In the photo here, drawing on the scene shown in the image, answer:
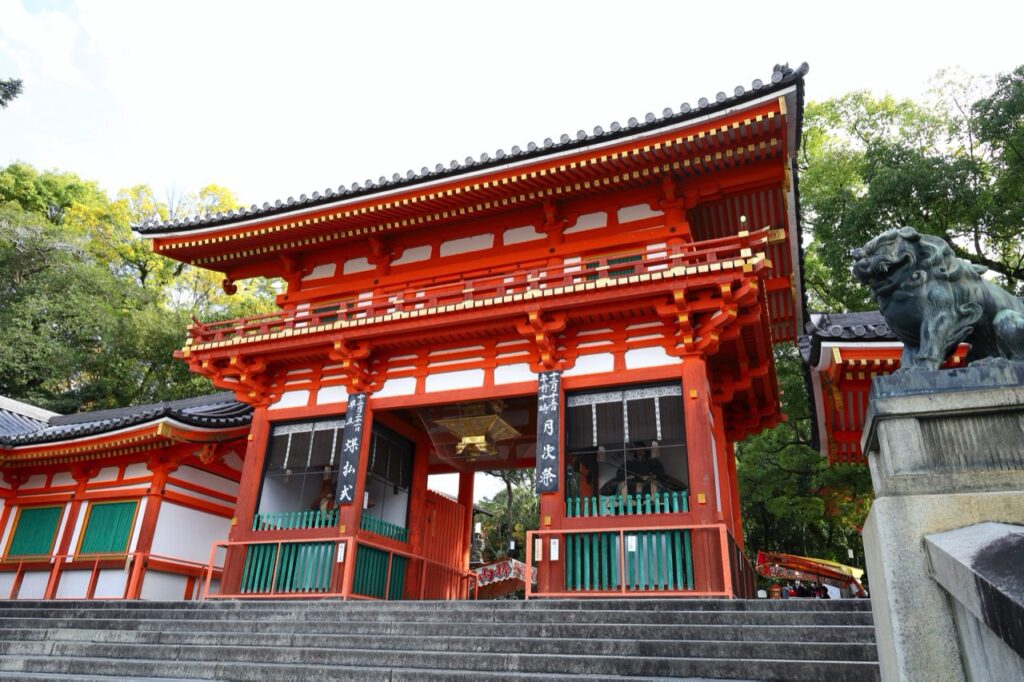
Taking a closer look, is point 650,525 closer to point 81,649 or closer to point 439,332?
point 439,332

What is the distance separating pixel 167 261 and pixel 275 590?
1011 inches

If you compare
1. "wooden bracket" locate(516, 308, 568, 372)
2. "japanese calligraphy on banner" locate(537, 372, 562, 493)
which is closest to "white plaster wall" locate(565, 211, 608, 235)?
"wooden bracket" locate(516, 308, 568, 372)

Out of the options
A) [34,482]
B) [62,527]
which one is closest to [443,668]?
[62,527]

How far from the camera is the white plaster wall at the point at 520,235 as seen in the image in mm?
11805

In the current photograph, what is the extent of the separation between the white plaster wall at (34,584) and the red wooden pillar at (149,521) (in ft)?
8.46

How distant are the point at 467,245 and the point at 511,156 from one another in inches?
99.0

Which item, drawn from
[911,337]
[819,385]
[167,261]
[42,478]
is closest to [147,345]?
[167,261]

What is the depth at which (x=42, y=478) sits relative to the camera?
14.4 metres

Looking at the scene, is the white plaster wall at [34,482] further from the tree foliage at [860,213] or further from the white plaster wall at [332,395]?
the tree foliage at [860,213]

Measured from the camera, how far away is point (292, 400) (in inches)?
455

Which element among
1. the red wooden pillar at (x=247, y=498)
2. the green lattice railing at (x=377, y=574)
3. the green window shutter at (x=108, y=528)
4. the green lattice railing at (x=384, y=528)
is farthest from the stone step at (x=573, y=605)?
the green window shutter at (x=108, y=528)

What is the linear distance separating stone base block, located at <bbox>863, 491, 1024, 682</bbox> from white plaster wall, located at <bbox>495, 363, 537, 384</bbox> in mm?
7439

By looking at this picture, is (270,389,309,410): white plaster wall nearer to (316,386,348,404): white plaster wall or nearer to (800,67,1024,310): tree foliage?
(316,386,348,404): white plaster wall

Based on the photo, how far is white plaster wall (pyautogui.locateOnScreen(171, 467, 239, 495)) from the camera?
1351 centimetres
